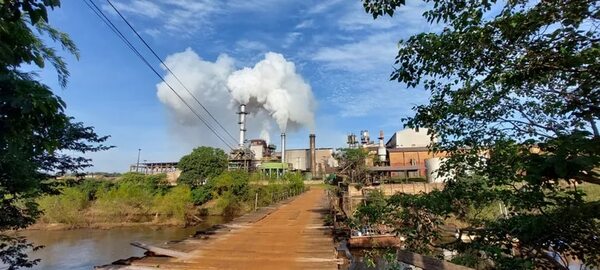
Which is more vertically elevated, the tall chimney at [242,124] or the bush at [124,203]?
the tall chimney at [242,124]

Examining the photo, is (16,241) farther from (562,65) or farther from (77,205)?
(77,205)

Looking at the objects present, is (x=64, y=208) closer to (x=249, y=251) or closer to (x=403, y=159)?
(x=249, y=251)

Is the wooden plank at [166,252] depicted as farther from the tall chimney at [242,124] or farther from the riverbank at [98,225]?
the tall chimney at [242,124]

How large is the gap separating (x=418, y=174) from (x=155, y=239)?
31.4 m

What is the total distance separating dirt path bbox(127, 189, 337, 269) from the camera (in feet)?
23.4

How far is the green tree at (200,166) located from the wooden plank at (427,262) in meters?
50.7

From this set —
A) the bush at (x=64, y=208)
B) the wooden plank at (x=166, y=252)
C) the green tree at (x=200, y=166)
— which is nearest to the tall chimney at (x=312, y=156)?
the green tree at (x=200, y=166)

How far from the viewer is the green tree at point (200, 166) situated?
175 feet

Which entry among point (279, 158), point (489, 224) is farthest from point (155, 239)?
point (279, 158)

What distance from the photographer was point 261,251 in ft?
28.3

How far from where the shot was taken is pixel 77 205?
130ft

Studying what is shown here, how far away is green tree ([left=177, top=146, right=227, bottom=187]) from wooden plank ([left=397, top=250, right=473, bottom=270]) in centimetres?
5073

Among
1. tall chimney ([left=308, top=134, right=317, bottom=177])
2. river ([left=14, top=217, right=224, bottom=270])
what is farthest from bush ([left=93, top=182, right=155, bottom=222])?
tall chimney ([left=308, top=134, right=317, bottom=177])

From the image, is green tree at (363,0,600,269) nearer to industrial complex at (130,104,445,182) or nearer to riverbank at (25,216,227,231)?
industrial complex at (130,104,445,182)
